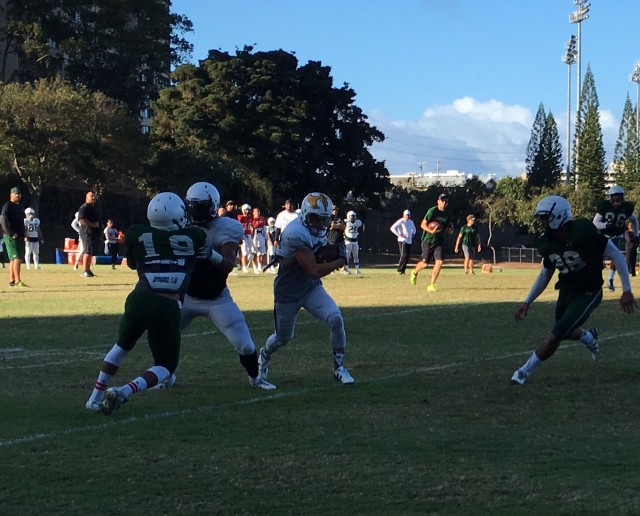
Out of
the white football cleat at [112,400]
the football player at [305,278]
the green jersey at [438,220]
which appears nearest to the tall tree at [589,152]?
the green jersey at [438,220]

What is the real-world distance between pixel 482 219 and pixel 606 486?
65903 millimetres

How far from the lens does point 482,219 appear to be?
71.0 metres

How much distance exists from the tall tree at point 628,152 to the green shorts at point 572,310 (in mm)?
71239

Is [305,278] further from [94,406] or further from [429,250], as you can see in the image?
[429,250]

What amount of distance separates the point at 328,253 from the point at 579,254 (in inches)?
94.9

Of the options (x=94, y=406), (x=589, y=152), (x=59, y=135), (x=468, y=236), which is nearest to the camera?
(x=94, y=406)

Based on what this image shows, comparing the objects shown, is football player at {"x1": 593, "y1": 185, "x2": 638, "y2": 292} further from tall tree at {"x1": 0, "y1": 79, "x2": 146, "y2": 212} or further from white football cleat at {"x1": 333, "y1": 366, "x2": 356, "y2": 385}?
tall tree at {"x1": 0, "y1": 79, "x2": 146, "y2": 212}

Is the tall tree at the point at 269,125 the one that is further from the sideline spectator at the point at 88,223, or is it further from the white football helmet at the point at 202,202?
the white football helmet at the point at 202,202

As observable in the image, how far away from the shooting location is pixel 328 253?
9.27 metres

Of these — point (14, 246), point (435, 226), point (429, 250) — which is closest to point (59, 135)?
point (14, 246)

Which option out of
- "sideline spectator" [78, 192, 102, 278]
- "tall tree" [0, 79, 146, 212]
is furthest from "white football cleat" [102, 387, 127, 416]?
"tall tree" [0, 79, 146, 212]

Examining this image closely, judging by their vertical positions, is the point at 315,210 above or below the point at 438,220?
below

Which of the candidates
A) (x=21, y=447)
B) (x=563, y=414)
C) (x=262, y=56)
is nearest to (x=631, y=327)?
(x=563, y=414)

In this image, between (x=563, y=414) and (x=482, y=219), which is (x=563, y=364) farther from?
(x=482, y=219)
